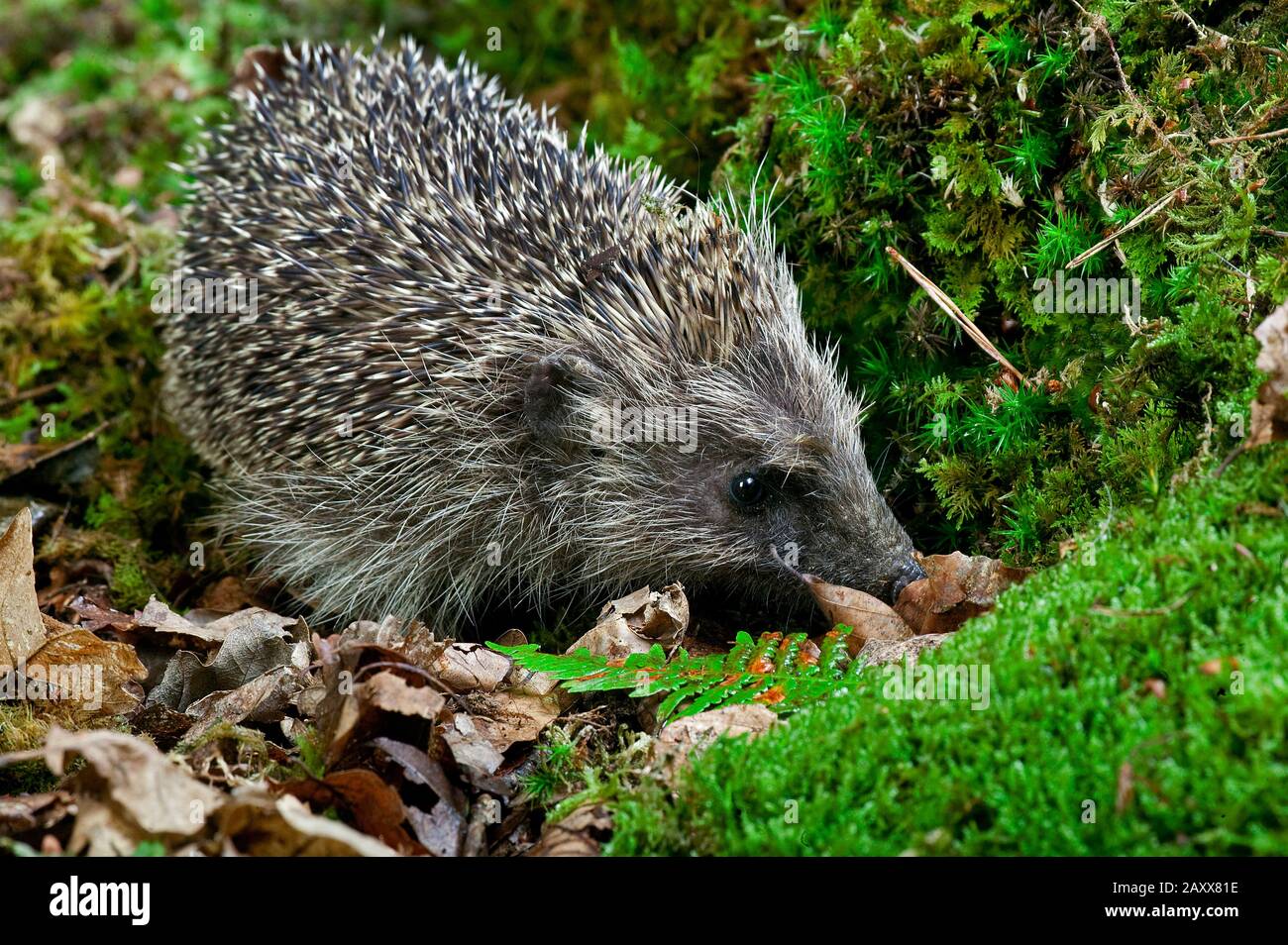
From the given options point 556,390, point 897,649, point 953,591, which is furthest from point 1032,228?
point 556,390

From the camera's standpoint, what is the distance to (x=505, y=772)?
430cm

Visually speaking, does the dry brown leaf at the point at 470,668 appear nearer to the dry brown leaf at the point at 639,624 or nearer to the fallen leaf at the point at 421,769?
the dry brown leaf at the point at 639,624

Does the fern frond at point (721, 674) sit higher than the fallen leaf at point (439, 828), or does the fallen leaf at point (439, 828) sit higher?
the fern frond at point (721, 674)

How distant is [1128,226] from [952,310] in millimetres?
940

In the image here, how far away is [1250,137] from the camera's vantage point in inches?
184

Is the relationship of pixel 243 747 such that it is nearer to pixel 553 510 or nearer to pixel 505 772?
pixel 505 772

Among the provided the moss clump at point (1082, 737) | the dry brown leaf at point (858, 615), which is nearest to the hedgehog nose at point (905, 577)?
the dry brown leaf at point (858, 615)

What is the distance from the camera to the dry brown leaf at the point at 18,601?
475cm

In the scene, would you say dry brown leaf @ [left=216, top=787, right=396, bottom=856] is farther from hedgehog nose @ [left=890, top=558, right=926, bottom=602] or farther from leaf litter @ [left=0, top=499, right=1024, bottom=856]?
hedgehog nose @ [left=890, top=558, right=926, bottom=602]

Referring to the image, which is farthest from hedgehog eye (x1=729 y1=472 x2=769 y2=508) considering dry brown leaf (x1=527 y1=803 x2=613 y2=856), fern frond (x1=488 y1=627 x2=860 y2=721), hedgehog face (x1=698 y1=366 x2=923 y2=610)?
dry brown leaf (x1=527 y1=803 x2=613 y2=856)

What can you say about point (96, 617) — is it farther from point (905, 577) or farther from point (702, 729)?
point (905, 577)

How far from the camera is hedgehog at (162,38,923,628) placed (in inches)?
227

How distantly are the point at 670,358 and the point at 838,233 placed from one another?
118 centimetres

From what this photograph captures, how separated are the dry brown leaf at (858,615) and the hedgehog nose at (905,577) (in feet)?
0.39
